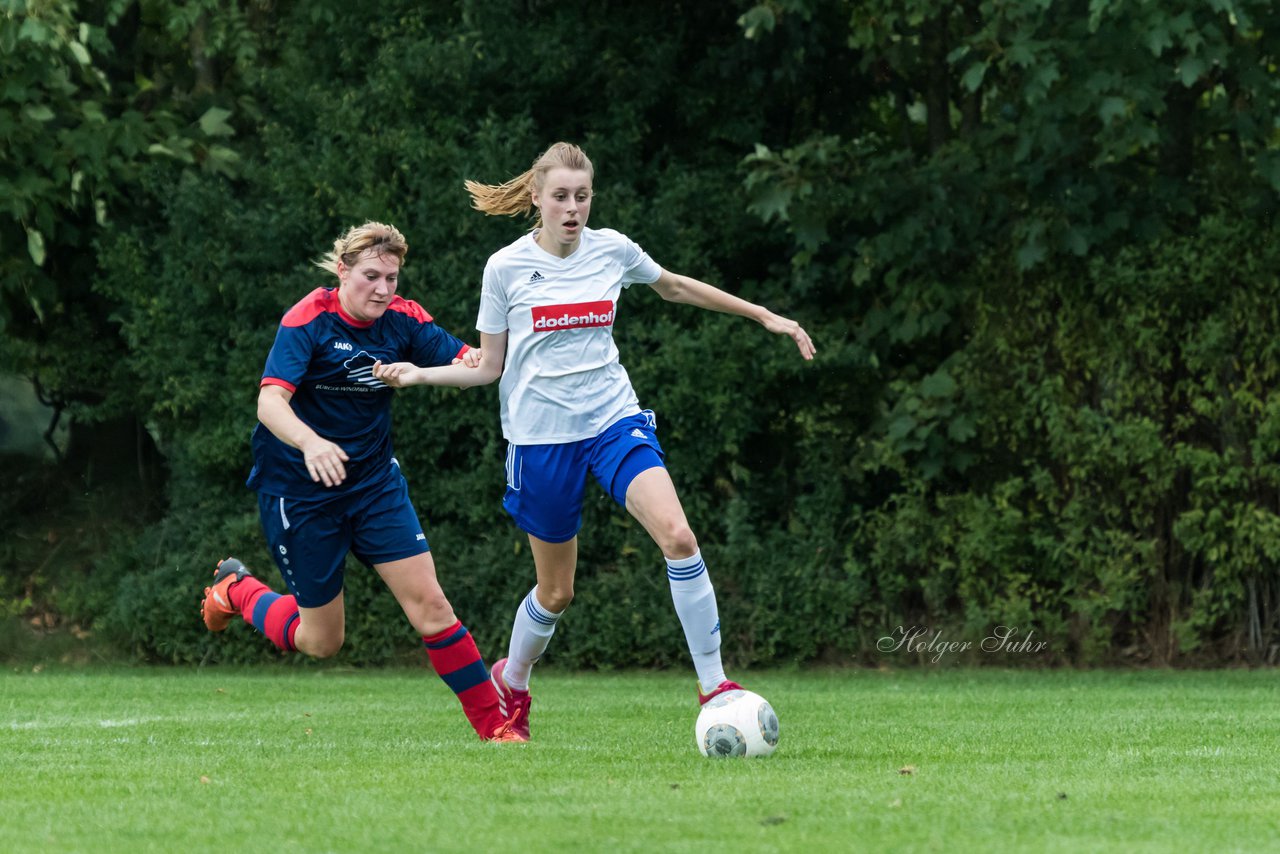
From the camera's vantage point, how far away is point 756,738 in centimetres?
632

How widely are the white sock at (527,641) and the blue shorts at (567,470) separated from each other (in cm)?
39

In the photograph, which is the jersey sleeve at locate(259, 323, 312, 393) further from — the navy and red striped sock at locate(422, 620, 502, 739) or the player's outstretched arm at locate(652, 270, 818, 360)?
the player's outstretched arm at locate(652, 270, 818, 360)

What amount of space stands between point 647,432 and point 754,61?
22.3 feet

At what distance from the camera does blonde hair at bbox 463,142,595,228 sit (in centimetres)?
687

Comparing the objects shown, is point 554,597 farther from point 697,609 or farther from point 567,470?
point 697,609

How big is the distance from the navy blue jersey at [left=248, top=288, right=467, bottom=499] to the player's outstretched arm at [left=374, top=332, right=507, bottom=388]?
0.15 m

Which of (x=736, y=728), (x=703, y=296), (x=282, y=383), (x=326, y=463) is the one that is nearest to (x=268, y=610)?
(x=282, y=383)

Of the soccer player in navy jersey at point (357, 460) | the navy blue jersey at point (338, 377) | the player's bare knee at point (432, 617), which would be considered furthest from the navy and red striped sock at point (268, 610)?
the player's bare knee at point (432, 617)

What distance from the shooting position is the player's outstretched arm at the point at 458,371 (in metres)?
6.68

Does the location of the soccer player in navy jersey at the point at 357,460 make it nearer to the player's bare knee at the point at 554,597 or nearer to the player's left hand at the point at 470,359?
the player's left hand at the point at 470,359

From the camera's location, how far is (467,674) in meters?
7.16

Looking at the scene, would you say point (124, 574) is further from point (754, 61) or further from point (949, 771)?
point (949, 771)

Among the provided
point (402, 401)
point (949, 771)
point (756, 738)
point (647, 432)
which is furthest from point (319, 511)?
point (402, 401)

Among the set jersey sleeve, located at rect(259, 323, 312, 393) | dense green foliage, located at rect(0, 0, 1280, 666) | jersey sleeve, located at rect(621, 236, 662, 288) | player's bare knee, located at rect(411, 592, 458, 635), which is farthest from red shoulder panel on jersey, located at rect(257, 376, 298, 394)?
dense green foliage, located at rect(0, 0, 1280, 666)
